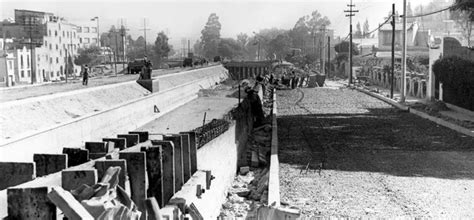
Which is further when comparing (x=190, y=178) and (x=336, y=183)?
(x=336, y=183)

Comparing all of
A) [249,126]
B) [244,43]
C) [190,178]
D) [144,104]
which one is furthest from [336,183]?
[244,43]

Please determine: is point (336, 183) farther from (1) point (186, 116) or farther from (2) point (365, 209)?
(1) point (186, 116)

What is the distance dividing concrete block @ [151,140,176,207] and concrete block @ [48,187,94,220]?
4078 mm

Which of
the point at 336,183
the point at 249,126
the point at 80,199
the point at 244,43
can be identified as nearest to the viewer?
the point at 80,199

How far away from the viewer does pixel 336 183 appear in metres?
13.8

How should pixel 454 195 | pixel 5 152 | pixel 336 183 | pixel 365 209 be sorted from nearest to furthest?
pixel 365 209 → pixel 454 195 → pixel 336 183 → pixel 5 152

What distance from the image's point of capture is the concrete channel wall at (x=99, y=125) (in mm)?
16842

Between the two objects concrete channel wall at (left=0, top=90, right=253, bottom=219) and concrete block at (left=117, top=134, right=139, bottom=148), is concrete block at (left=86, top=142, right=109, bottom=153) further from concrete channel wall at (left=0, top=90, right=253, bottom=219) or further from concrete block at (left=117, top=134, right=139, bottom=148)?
concrete block at (left=117, top=134, right=139, bottom=148)

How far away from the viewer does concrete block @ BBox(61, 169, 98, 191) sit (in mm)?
7348

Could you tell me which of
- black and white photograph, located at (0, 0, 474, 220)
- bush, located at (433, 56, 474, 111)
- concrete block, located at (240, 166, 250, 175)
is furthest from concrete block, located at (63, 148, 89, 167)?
bush, located at (433, 56, 474, 111)

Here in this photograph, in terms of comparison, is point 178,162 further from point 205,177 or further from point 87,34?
point 87,34

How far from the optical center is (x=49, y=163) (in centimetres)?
934

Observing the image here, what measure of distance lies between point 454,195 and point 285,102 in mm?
26948

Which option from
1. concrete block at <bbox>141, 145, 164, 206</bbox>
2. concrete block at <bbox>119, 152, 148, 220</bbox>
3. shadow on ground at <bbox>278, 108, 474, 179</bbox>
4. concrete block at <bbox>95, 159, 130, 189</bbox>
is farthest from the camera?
shadow on ground at <bbox>278, 108, 474, 179</bbox>
